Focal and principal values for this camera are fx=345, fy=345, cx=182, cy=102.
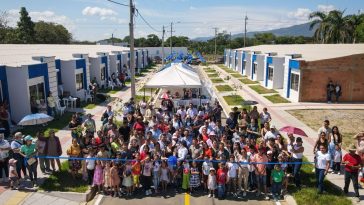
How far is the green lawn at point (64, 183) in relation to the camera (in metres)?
9.87

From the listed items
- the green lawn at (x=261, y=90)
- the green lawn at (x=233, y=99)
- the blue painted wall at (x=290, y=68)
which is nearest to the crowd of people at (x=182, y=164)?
the green lawn at (x=233, y=99)

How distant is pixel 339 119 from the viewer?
1938cm

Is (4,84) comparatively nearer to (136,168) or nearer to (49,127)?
(49,127)

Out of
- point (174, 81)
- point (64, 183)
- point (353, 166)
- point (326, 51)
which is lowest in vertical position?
point (64, 183)

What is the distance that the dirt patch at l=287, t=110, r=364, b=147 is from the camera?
1731 cm

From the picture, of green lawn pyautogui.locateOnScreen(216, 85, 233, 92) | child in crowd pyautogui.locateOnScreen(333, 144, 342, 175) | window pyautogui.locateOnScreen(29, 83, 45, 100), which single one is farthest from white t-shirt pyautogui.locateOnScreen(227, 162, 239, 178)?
green lawn pyautogui.locateOnScreen(216, 85, 233, 92)

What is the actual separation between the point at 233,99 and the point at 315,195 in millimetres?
16972

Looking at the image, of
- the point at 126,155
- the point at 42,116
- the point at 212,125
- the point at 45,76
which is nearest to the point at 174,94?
the point at 45,76

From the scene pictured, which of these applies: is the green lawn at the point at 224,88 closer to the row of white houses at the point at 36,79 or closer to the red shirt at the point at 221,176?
the row of white houses at the point at 36,79

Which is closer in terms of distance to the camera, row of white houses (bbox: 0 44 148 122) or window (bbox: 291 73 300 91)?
row of white houses (bbox: 0 44 148 122)

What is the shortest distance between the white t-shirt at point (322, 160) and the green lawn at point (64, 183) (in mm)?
6546

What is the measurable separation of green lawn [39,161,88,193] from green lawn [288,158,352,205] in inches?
235

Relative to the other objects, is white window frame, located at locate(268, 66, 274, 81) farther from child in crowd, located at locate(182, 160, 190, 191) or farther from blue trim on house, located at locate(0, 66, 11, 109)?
child in crowd, located at locate(182, 160, 190, 191)

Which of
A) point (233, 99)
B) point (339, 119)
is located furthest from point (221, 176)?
point (233, 99)
